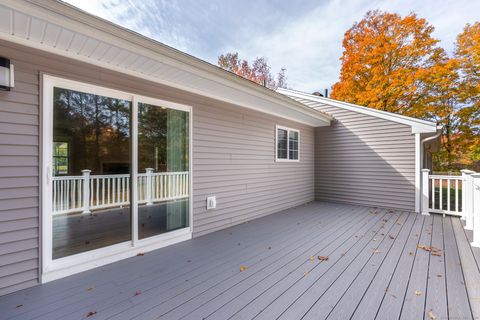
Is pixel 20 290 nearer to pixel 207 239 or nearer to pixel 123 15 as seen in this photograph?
pixel 207 239

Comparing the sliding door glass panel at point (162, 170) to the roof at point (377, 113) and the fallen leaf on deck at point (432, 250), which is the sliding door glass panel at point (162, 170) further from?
the roof at point (377, 113)

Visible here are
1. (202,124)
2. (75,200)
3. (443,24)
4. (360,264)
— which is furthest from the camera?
(443,24)

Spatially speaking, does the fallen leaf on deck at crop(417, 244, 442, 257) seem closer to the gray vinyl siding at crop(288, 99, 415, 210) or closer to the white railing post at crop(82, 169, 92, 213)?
the gray vinyl siding at crop(288, 99, 415, 210)

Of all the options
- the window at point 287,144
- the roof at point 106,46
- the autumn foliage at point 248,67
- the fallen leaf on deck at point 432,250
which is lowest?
the fallen leaf on deck at point 432,250

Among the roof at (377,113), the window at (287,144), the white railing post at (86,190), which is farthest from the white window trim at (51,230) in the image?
the roof at (377,113)

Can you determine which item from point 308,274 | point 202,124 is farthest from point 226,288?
point 202,124

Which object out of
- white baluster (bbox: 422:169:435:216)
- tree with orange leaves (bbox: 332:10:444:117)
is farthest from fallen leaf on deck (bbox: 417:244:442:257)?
tree with orange leaves (bbox: 332:10:444:117)

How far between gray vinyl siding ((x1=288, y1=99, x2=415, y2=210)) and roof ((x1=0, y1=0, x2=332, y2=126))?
4.06 meters

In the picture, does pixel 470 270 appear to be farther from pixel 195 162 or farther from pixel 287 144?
pixel 287 144

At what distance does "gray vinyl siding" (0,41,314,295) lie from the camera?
7.09 feet

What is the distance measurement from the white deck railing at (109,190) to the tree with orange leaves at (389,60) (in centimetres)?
944

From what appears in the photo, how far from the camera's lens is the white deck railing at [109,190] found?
2746 mm

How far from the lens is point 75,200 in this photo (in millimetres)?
3059

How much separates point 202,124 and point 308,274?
9.14ft
